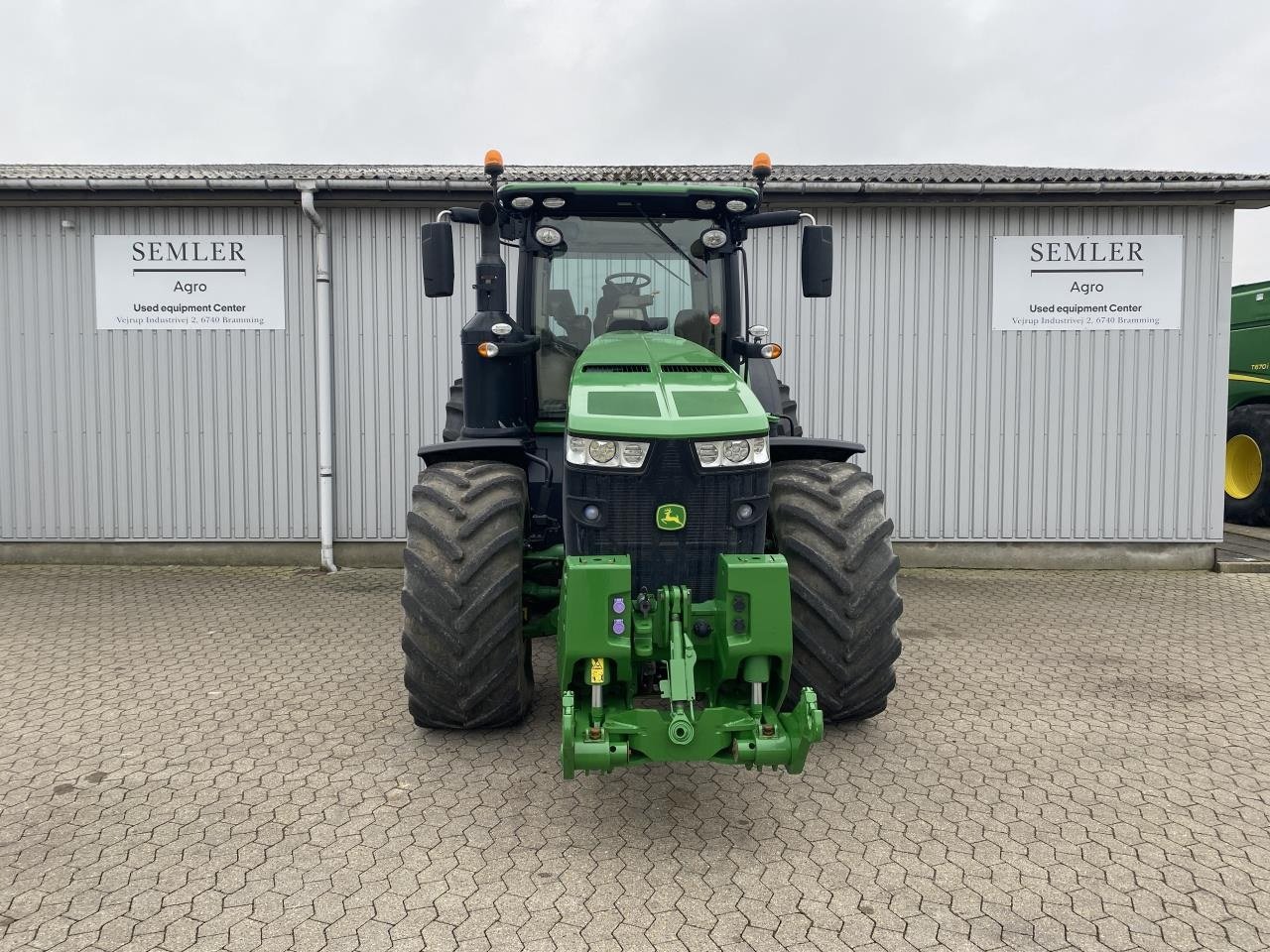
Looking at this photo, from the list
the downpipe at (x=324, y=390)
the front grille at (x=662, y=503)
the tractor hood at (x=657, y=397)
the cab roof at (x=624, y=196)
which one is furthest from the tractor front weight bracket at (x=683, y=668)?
the downpipe at (x=324, y=390)

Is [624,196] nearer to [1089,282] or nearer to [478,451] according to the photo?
[478,451]

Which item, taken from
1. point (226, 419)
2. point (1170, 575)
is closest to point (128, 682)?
point (226, 419)

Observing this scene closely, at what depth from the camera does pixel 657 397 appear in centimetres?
408

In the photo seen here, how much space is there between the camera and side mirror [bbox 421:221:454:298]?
15.4 ft

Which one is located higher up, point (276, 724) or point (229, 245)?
point (229, 245)

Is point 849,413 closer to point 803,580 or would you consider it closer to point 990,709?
point 990,709

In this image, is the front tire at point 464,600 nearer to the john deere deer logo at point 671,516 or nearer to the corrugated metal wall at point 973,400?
the john deere deer logo at point 671,516

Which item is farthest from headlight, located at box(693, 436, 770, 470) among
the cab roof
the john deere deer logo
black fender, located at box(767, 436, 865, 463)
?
the cab roof

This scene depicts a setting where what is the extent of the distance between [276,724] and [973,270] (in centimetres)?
744

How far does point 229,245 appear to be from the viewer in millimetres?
9102

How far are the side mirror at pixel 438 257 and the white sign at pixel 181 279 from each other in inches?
198

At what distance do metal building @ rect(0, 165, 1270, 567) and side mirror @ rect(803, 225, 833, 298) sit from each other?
14.3 feet

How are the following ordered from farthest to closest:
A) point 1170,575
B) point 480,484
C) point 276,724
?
point 1170,575 < point 276,724 < point 480,484

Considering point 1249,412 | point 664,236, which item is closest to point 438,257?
point 664,236
